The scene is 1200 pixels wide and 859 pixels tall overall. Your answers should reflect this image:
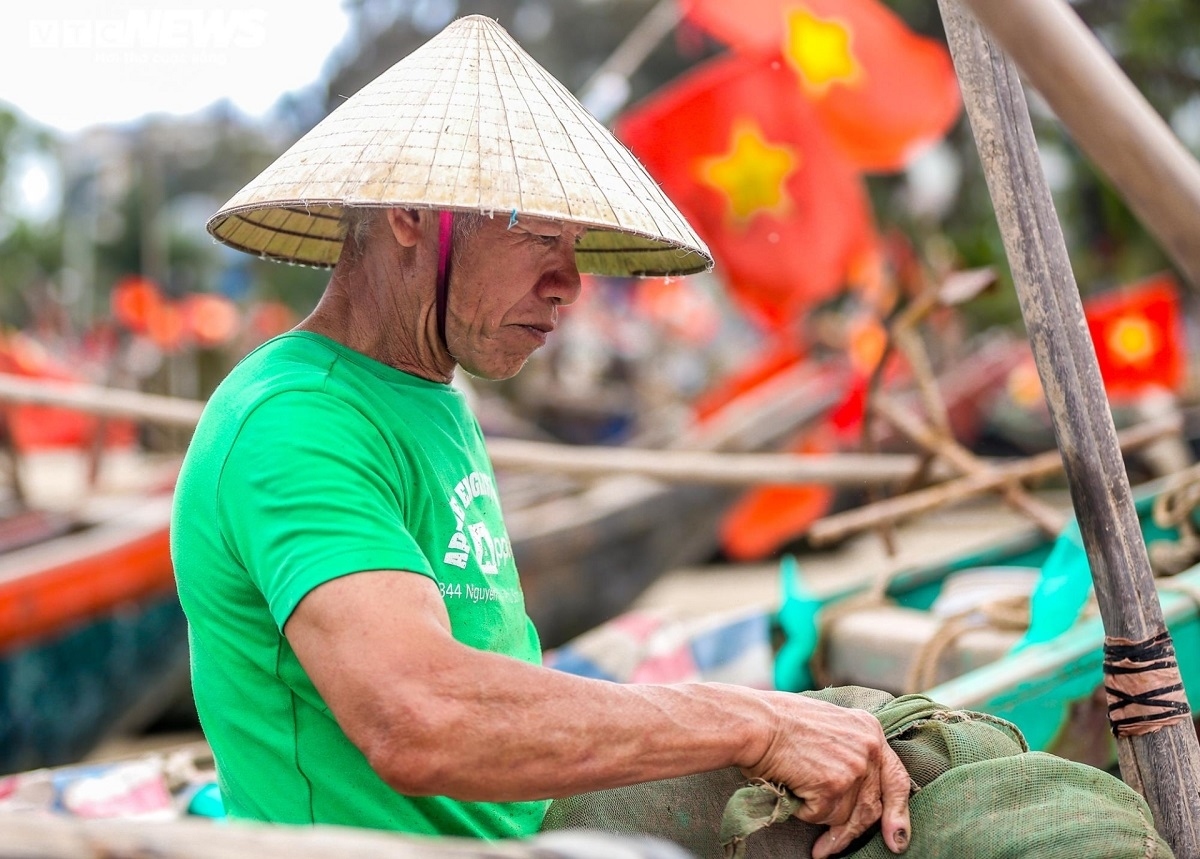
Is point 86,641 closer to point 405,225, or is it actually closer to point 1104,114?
point 405,225

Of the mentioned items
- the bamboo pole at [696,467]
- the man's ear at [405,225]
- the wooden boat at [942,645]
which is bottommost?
the wooden boat at [942,645]

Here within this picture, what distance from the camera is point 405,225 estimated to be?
1430 millimetres

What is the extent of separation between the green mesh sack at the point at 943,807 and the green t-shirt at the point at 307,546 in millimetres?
177

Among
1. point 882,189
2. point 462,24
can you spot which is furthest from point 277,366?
point 882,189

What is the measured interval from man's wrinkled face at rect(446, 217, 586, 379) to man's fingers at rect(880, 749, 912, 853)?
679mm

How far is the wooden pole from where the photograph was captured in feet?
4.88

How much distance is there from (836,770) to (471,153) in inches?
31.9

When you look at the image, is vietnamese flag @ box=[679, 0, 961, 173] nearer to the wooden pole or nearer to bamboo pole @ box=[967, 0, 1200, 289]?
the wooden pole

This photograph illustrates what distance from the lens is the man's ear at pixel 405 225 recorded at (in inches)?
55.9

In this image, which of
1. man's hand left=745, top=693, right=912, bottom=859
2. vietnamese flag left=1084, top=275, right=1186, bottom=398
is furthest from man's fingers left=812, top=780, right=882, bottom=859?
vietnamese flag left=1084, top=275, right=1186, bottom=398

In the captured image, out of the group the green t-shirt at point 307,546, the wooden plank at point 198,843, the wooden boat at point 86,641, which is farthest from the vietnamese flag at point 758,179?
the wooden plank at point 198,843

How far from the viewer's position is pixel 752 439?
627cm

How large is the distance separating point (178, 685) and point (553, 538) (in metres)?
1.74

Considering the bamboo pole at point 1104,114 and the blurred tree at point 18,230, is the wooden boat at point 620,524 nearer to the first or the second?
the bamboo pole at point 1104,114
